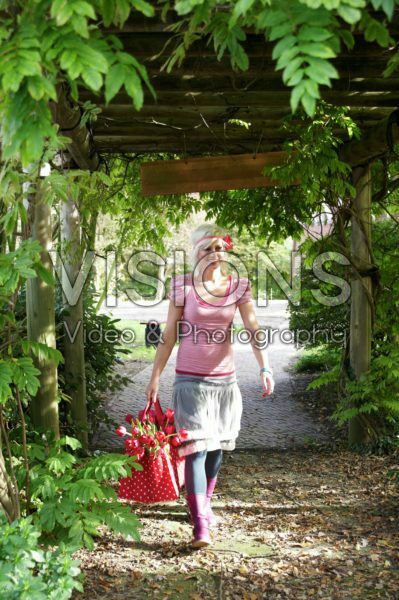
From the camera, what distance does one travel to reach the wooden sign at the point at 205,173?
5.02 meters

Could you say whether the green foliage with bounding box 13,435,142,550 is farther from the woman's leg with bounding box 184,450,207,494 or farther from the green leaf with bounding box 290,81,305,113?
the green leaf with bounding box 290,81,305,113

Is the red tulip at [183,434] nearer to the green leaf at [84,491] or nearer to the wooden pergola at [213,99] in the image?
the green leaf at [84,491]

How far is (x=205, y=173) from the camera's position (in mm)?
5074

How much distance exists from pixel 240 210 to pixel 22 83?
17.4ft

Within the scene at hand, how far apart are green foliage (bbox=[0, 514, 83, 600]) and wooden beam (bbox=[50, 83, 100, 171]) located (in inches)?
68.7

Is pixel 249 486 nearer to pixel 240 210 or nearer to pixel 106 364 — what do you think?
pixel 106 364

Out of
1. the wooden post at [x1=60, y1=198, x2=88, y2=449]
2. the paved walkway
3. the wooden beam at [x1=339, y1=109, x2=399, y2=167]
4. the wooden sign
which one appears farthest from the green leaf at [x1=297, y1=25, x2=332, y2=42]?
the paved walkway

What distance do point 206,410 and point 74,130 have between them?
1910 millimetres

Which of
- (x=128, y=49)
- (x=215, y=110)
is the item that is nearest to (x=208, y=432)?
(x=128, y=49)

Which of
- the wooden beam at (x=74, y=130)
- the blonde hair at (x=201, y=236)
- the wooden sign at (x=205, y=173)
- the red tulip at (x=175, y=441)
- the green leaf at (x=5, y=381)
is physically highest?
the wooden beam at (x=74, y=130)

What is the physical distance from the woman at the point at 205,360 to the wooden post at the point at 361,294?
2.22 m

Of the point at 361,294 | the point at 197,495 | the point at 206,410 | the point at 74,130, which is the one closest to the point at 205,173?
the point at 74,130

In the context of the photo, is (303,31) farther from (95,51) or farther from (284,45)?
(95,51)

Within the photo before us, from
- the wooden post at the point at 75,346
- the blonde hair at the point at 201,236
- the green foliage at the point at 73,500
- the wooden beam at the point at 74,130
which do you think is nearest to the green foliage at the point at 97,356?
the wooden post at the point at 75,346
